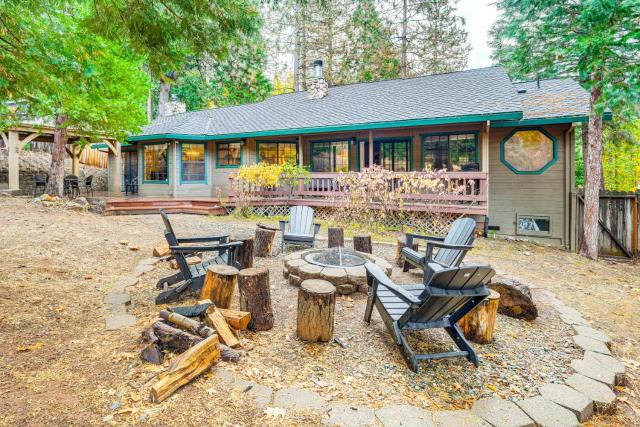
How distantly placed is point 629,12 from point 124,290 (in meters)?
8.53

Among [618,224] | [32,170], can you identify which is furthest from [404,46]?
[32,170]

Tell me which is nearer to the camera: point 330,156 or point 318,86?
point 330,156

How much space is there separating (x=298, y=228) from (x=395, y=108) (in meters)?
6.28

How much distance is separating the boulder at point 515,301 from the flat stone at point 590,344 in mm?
448

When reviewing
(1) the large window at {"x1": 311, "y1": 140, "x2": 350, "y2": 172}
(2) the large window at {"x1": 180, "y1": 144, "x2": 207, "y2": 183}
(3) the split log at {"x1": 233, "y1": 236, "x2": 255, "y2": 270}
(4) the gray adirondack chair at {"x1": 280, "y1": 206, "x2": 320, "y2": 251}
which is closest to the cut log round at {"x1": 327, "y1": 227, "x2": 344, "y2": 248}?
(4) the gray adirondack chair at {"x1": 280, "y1": 206, "x2": 320, "y2": 251}

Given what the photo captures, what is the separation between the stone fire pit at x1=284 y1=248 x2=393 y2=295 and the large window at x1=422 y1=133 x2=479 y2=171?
609cm

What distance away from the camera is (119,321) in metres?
3.12

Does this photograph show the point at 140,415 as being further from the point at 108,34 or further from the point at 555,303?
the point at 555,303

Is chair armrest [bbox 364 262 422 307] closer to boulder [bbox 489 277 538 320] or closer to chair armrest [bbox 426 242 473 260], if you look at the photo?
chair armrest [bbox 426 242 473 260]

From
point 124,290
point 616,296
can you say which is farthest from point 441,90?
point 124,290

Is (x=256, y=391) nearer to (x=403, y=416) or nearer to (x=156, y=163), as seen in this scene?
(x=403, y=416)

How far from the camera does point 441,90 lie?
1107 cm

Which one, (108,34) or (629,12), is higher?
(629,12)

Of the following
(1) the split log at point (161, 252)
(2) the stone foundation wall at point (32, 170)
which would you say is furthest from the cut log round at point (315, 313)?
(2) the stone foundation wall at point (32, 170)
